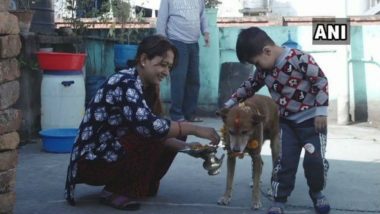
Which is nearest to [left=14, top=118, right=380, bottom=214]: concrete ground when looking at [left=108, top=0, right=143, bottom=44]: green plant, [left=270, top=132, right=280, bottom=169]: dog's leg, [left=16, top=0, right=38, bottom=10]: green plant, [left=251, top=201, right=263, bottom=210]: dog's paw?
[left=251, top=201, right=263, bottom=210]: dog's paw

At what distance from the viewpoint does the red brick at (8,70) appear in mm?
3198

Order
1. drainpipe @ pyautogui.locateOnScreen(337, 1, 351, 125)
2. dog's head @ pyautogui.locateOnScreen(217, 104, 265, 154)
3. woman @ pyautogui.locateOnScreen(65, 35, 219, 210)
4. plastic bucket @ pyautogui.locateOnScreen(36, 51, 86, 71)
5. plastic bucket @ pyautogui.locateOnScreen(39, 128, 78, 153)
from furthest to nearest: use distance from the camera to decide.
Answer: drainpipe @ pyautogui.locateOnScreen(337, 1, 351, 125), plastic bucket @ pyautogui.locateOnScreen(36, 51, 86, 71), plastic bucket @ pyautogui.locateOnScreen(39, 128, 78, 153), dog's head @ pyautogui.locateOnScreen(217, 104, 265, 154), woman @ pyautogui.locateOnScreen(65, 35, 219, 210)

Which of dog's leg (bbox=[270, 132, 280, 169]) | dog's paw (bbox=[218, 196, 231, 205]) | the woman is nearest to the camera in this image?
the woman

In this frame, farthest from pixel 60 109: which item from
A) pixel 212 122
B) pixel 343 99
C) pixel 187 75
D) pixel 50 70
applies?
pixel 343 99

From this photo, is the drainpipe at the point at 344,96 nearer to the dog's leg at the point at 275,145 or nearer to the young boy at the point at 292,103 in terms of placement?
the dog's leg at the point at 275,145

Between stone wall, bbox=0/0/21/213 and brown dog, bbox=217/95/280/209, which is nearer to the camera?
stone wall, bbox=0/0/21/213

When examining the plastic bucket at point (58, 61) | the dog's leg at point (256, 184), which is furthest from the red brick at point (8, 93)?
the plastic bucket at point (58, 61)

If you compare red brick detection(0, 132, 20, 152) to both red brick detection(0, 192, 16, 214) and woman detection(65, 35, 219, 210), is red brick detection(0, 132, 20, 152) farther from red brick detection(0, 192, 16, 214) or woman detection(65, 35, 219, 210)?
woman detection(65, 35, 219, 210)

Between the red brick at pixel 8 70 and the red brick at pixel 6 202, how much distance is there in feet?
2.08

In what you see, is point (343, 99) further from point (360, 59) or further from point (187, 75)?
point (187, 75)

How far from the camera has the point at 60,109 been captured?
20.7 ft

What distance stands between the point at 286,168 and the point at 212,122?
4.31 m

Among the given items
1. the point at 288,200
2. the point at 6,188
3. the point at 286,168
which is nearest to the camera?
the point at 6,188

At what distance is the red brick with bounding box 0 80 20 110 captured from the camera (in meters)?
3.21
